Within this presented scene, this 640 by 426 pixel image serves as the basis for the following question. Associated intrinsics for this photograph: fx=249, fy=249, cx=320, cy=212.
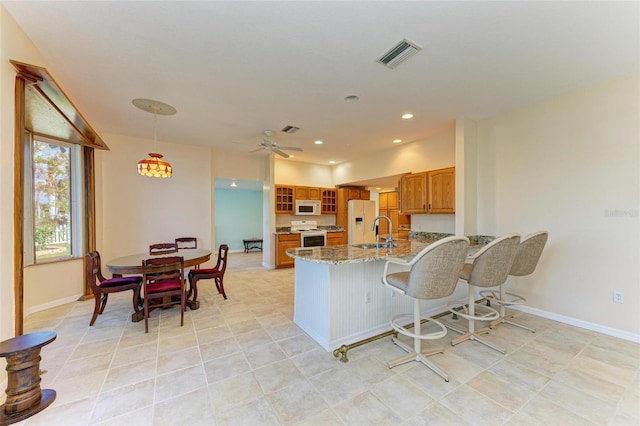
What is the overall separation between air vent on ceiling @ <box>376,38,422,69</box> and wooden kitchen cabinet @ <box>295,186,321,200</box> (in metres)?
4.48

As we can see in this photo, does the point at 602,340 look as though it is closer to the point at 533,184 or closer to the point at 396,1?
the point at 533,184

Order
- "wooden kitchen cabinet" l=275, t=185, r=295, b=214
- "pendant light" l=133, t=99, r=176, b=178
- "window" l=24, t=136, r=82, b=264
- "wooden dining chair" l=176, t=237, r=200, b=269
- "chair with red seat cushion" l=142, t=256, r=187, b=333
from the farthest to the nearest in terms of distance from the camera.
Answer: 1. "wooden kitchen cabinet" l=275, t=185, r=295, b=214
2. "wooden dining chair" l=176, t=237, r=200, b=269
3. "window" l=24, t=136, r=82, b=264
4. "pendant light" l=133, t=99, r=176, b=178
5. "chair with red seat cushion" l=142, t=256, r=187, b=333

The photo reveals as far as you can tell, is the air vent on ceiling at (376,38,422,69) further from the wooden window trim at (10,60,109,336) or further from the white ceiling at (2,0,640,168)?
the wooden window trim at (10,60,109,336)

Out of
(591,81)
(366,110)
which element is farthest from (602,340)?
(366,110)

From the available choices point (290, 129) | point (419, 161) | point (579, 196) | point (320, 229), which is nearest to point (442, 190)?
point (419, 161)

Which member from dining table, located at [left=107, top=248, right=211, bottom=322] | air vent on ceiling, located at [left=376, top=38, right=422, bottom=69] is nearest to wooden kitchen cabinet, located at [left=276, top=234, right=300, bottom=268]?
dining table, located at [left=107, top=248, right=211, bottom=322]

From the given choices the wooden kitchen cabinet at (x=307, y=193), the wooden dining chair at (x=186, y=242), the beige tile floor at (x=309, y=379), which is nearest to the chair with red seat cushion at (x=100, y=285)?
the beige tile floor at (x=309, y=379)

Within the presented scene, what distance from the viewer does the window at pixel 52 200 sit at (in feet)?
11.4

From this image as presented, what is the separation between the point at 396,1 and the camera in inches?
67.2

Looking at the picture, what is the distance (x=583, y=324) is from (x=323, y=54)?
4.19 m

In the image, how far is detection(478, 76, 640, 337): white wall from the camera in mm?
2691

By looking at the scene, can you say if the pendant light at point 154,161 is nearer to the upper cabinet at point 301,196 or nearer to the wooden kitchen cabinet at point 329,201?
the upper cabinet at point 301,196

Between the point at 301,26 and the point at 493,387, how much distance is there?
3.16 meters

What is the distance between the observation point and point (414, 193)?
15.7 ft
